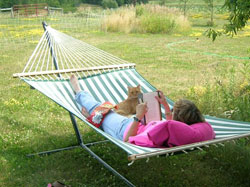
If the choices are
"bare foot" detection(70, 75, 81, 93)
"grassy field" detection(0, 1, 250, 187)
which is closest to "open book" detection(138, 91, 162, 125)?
"grassy field" detection(0, 1, 250, 187)

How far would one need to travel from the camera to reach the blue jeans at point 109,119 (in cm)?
278

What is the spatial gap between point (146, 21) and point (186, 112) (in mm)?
9780

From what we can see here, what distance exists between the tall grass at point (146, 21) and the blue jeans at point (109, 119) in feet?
29.0

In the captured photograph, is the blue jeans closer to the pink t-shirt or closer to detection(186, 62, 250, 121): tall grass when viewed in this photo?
the pink t-shirt

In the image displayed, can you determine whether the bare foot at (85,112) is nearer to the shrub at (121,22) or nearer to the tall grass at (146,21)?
the tall grass at (146,21)

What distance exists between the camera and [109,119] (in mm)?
2959

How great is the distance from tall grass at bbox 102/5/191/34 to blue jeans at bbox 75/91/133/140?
8.83 metres

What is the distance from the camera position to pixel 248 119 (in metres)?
3.16

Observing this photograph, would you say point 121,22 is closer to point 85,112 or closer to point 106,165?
point 85,112

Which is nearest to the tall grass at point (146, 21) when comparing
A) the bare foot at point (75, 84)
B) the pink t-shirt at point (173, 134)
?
the bare foot at point (75, 84)

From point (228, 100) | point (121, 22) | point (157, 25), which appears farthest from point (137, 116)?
point (121, 22)

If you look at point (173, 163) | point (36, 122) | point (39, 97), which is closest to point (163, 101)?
point (173, 163)

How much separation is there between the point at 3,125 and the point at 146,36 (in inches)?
304

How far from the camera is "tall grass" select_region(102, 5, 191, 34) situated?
11.8 meters
